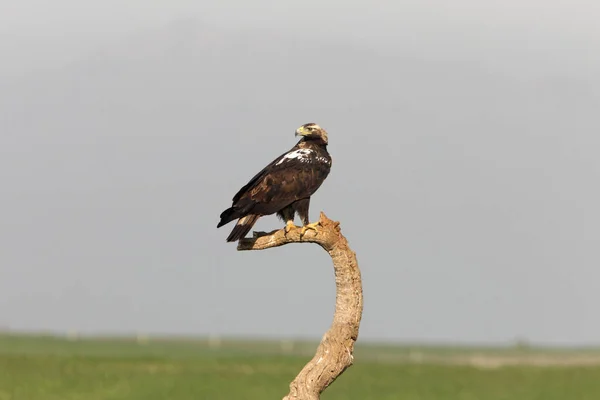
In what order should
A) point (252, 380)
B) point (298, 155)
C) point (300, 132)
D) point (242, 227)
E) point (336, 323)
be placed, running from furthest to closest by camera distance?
point (252, 380) → point (300, 132) → point (298, 155) → point (242, 227) → point (336, 323)

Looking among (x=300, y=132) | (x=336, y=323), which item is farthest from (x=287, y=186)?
(x=336, y=323)

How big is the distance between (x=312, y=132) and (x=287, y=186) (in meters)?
1.20

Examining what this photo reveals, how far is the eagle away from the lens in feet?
42.7

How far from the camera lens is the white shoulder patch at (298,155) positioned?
13.9m

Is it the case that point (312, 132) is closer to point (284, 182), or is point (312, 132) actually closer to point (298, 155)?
point (298, 155)

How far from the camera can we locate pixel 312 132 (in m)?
14.4

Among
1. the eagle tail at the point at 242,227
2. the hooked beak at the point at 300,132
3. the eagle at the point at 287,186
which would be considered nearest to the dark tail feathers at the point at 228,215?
the eagle at the point at 287,186

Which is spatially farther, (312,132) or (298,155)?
(312,132)

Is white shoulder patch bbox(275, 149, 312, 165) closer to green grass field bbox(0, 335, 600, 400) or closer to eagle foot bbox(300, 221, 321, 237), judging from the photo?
eagle foot bbox(300, 221, 321, 237)
